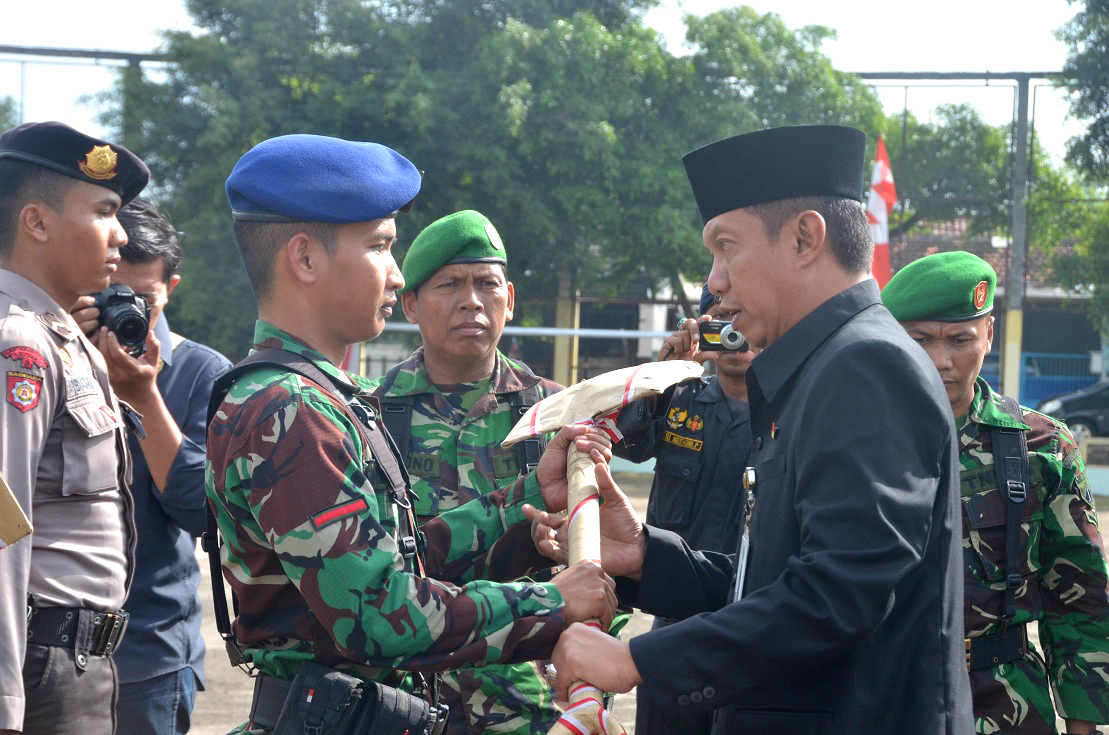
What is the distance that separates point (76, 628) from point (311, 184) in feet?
3.99

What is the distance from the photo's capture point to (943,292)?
3.35 m

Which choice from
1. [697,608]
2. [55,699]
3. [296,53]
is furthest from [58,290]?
[296,53]

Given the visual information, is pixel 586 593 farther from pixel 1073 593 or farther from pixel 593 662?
pixel 1073 593

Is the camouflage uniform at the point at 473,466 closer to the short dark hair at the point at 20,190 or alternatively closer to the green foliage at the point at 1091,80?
the short dark hair at the point at 20,190

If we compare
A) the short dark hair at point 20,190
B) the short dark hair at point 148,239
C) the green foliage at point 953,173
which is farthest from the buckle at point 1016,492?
the green foliage at point 953,173

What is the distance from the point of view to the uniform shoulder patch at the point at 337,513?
6.98ft

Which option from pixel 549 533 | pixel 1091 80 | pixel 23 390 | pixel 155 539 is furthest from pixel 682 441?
pixel 1091 80

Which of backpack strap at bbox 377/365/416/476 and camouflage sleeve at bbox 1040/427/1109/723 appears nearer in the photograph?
camouflage sleeve at bbox 1040/427/1109/723

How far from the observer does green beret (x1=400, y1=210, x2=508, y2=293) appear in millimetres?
3900

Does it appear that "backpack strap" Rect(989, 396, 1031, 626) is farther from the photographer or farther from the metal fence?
the metal fence

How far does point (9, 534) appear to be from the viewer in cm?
231

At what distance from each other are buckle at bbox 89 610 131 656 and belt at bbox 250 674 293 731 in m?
0.63

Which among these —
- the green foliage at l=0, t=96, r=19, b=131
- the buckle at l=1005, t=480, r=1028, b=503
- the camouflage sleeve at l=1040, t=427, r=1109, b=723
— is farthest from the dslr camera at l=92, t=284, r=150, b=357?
the green foliage at l=0, t=96, r=19, b=131

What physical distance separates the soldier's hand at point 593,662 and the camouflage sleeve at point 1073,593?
5.34 feet
